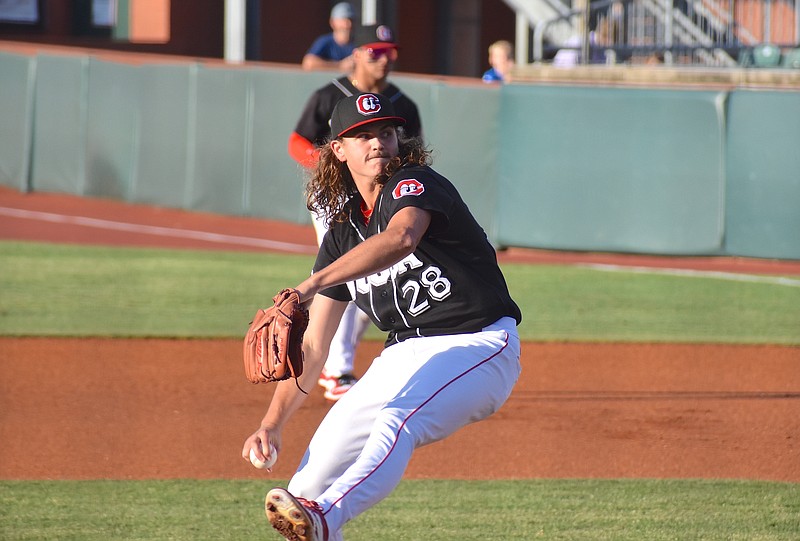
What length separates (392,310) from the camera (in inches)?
153

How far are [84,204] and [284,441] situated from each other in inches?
470

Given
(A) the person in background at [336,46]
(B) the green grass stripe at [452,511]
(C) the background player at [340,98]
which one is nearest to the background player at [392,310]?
(B) the green grass stripe at [452,511]

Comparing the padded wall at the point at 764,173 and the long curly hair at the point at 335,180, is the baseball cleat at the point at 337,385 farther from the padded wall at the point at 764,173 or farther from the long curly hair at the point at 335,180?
the padded wall at the point at 764,173

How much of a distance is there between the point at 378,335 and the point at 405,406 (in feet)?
18.3

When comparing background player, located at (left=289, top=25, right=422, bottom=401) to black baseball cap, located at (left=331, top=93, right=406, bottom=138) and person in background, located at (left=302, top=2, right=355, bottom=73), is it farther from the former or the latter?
person in background, located at (left=302, top=2, right=355, bottom=73)

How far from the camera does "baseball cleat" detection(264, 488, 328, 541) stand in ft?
10.5

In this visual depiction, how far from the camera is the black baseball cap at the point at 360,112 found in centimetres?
380

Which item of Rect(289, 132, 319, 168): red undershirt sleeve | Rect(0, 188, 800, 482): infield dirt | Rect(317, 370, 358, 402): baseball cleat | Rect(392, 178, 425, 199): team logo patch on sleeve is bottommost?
Rect(0, 188, 800, 482): infield dirt

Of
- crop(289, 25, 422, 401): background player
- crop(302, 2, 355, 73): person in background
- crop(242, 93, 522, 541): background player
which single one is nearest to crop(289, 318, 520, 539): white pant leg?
crop(242, 93, 522, 541): background player

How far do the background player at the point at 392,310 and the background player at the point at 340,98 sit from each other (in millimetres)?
2588

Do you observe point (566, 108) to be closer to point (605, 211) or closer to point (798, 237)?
point (605, 211)

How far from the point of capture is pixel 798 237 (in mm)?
12102

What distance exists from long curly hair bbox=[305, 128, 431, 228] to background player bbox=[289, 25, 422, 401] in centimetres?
248

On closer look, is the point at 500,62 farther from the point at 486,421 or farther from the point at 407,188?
the point at 407,188
